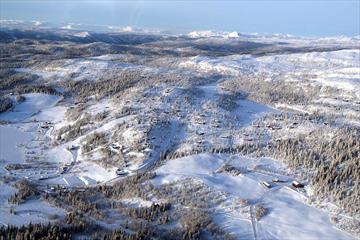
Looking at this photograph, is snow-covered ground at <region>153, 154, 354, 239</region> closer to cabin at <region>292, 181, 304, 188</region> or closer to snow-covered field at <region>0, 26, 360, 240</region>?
snow-covered field at <region>0, 26, 360, 240</region>

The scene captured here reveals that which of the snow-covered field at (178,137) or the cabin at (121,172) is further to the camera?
the cabin at (121,172)

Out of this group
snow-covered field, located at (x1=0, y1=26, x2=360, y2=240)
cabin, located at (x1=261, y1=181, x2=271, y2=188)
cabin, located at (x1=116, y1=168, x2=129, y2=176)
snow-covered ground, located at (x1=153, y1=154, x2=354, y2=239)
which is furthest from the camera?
cabin, located at (x1=116, y1=168, x2=129, y2=176)

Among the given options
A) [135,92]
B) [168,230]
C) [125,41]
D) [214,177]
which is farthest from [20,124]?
[125,41]

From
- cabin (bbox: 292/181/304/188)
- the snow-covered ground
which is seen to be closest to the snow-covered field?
the snow-covered ground

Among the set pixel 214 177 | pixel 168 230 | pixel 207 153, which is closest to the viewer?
pixel 168 230

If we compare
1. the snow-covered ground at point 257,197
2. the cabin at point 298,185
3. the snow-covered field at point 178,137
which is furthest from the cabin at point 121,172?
the cabin at point 298,185

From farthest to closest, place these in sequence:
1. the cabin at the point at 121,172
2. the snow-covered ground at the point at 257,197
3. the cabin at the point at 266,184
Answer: the cabin at the point at 121,172, the cabin at the point at 266,184, the snow-covered ground at the point at 257,197

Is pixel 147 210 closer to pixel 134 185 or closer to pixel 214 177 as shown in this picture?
pixel 134 185

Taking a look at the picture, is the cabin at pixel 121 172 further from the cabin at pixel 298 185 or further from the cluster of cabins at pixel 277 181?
the cabin at pixel 298 185

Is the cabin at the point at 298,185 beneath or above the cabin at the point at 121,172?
beneath

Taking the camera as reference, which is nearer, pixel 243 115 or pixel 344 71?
pixel 243 115

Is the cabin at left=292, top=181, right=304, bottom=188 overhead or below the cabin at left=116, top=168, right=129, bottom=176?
below
